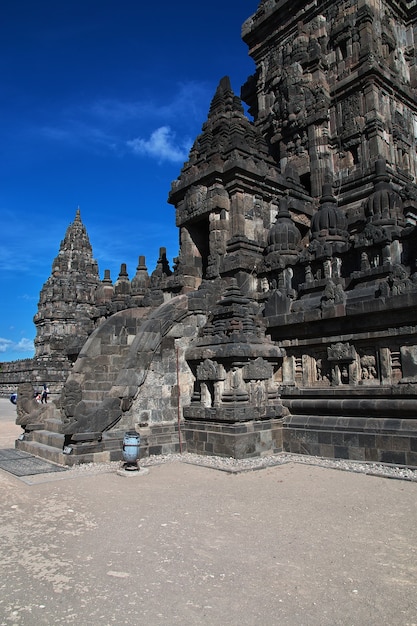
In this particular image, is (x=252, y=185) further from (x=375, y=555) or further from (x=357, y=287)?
(x=375, y=555)

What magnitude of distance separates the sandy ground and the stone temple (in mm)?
2193

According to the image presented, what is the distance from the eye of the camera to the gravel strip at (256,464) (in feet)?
27.8

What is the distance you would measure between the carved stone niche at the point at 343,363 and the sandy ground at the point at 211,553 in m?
2.62

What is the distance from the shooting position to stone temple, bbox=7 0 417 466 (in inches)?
385

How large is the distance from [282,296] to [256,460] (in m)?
4.01

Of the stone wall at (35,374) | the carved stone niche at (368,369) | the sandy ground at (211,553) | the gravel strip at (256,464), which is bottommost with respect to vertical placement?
the sandy ground at (211,553)

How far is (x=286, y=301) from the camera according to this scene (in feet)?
38.1

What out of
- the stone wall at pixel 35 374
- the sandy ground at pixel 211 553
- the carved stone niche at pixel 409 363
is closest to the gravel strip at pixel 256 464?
the sandy ground at pixel 211 553

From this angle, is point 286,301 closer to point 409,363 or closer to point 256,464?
point 409,363

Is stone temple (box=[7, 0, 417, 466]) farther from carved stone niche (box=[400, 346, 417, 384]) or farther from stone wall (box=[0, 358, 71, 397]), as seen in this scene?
stone wall (box=[0, 358, 71, 397])

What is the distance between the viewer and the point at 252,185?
14609mm

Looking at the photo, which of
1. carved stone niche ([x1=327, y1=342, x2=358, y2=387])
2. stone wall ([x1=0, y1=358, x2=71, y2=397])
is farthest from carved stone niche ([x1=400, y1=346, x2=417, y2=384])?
stone wall ([x1=0, y1=358, x2=71, y2=397])

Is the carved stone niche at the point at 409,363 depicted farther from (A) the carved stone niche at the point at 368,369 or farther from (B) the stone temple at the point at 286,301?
(A) the carved stone niche at the point at 368,369

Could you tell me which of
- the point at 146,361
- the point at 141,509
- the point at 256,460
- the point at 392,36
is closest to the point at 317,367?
the point at 256,460
